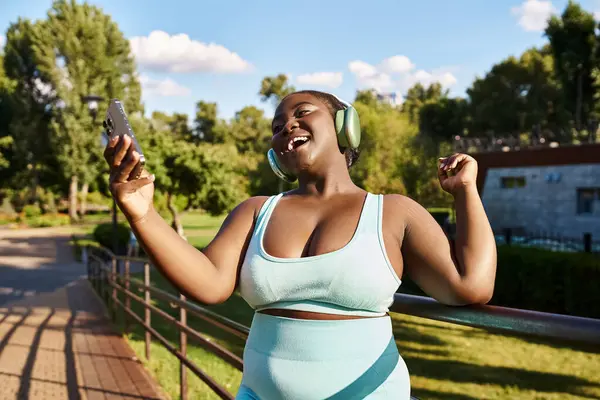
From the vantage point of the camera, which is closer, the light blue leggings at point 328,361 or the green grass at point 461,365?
the light blue leggings at point 328,361

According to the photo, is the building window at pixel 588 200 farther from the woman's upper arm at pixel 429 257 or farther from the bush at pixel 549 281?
the woman's upper arm at pixel 429 257

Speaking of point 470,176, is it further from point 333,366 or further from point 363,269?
point 333,366

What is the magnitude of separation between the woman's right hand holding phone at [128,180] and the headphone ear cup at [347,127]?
20.7 inches

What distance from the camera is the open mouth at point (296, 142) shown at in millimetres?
1509

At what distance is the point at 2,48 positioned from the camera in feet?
127

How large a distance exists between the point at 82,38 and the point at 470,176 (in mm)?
37380

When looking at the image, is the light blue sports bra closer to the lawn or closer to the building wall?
the lawn

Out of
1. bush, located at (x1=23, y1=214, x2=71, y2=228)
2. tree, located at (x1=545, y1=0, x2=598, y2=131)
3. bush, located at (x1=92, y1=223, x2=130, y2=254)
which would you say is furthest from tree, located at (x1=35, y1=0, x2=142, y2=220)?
tree, located at (x1=545, y1=0, x2=598, y2=131)

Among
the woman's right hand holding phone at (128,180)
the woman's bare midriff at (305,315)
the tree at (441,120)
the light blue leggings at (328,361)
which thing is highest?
the tree at (441,120)

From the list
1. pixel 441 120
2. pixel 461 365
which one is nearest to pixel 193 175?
pixel 461 365

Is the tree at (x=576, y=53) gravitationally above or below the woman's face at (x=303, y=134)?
above

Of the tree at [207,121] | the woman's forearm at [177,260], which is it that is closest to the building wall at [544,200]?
the woman's forearm at [177,260]

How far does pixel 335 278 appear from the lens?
127 cm

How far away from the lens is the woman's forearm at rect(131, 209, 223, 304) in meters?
1.29
